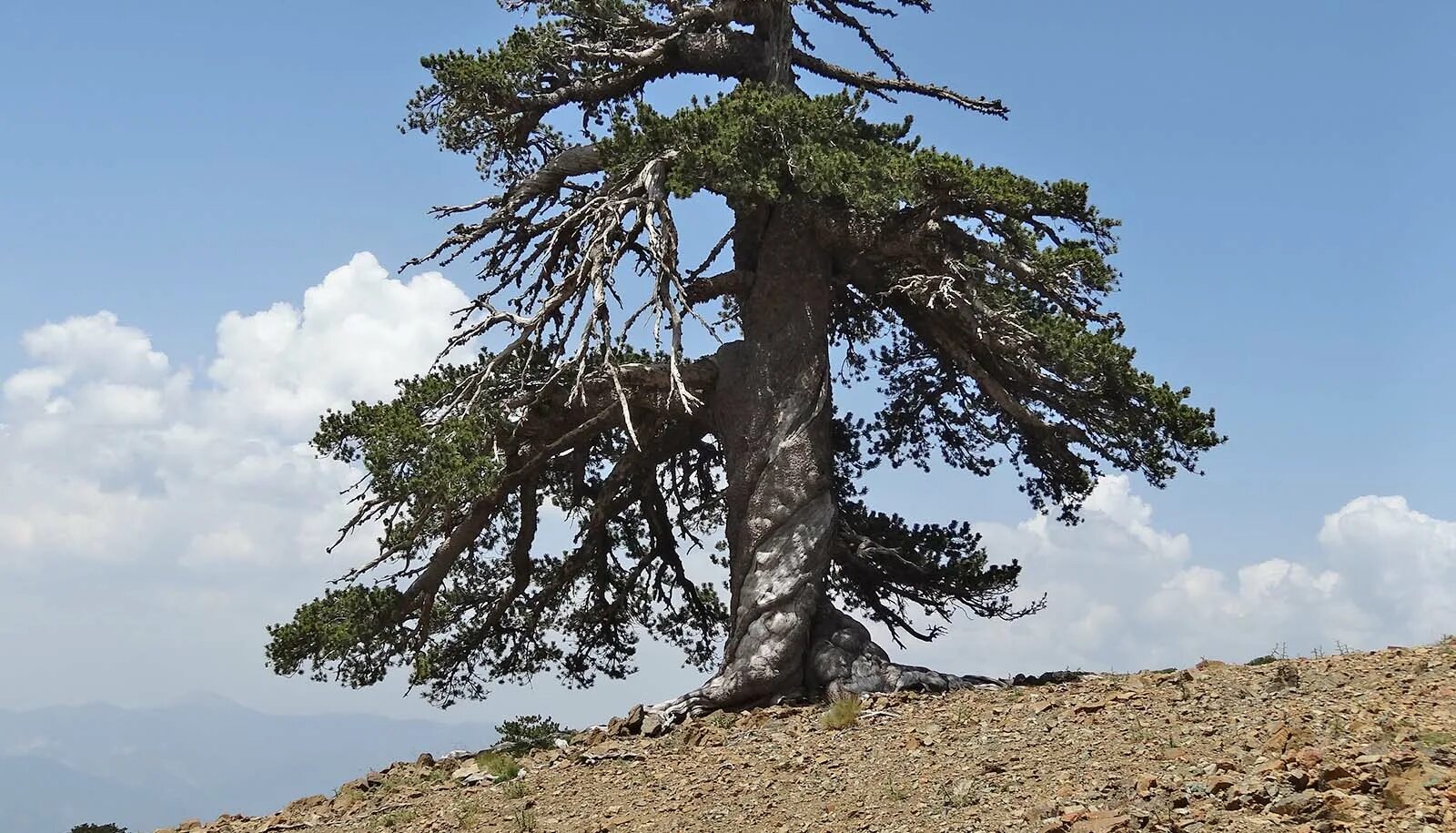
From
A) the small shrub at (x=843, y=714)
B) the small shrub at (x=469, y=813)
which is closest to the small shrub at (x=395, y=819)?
the small shrub at (x=469, y=813)

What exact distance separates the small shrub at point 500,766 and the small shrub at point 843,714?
3645mm

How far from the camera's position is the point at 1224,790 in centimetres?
822

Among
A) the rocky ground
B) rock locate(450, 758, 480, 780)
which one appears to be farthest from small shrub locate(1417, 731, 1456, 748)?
rock locate(450, 758, 480, 780)

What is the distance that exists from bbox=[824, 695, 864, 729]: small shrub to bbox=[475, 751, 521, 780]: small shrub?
364 cm

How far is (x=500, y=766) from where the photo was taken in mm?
13805

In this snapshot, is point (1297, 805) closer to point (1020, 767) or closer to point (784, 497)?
point (1020, 767)

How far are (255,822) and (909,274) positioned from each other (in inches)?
423

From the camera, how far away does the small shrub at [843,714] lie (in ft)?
43.7

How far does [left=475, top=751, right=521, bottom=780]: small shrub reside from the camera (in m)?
13.6

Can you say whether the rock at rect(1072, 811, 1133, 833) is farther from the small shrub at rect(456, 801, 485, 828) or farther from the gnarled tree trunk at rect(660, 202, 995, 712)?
the gnarled tree trunk at rect(660, 202, 995, 712)

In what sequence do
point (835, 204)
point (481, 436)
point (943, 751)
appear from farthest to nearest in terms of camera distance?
point (835, 204)
point (481, 436)
point (943, 751)

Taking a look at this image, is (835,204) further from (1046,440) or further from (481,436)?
(481,436)

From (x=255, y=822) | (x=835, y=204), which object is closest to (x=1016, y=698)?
(x=835, y=204)

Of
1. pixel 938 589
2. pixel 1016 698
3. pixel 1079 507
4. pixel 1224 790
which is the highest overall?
pixel 1079 507
